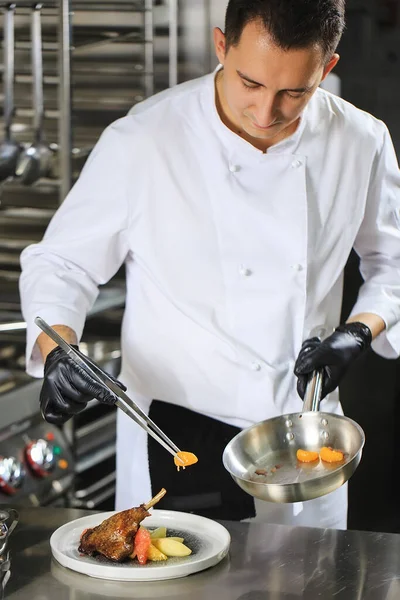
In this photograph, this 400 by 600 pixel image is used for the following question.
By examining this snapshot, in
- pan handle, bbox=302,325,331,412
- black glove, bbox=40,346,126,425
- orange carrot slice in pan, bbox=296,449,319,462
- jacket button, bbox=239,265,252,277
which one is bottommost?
orange carrot slice in pan, bbox=296,449,319,462

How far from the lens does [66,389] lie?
5.15ft

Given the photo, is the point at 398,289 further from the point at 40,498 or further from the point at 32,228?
the point at 32,228

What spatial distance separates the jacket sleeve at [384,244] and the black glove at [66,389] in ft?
2.35

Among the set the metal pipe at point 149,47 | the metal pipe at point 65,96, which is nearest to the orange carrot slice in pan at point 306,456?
the metal pipe at point 65,96

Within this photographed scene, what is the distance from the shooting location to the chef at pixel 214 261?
189cm

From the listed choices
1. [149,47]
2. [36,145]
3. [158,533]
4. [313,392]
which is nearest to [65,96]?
[36,145]

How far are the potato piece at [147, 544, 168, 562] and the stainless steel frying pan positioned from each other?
0.20 meters

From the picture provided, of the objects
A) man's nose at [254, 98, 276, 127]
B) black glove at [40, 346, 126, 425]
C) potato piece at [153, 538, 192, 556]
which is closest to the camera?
potato piece at [153, 538, 192, 556]

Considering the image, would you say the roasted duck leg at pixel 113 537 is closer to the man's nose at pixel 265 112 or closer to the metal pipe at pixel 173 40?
the man's nose at pixel 265 112

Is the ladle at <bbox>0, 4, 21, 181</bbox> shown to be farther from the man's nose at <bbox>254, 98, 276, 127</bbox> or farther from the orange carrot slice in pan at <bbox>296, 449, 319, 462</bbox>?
the orange carrot slice in pan at <bbox>296, 449, 319, 462</bbox>

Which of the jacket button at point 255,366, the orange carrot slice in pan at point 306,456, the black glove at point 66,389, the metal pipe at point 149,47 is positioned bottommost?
the orange carrot slice in pan at point 306,456

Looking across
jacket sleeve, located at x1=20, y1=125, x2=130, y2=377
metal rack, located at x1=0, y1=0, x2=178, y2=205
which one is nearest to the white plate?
jacket sleeve, located at x1=20, y1=125, x2=130, y2=377

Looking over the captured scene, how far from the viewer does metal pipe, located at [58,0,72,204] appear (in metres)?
2.60

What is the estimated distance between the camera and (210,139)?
1900mm
